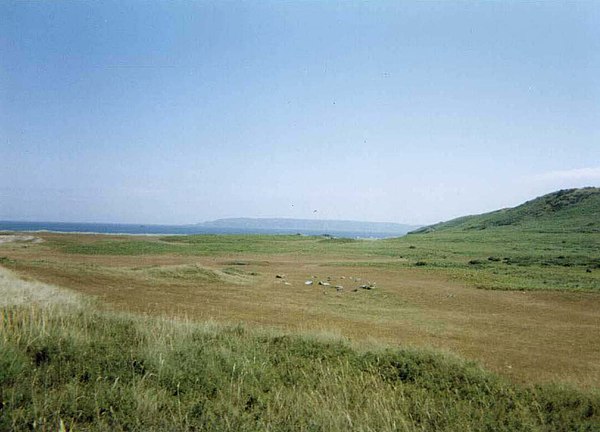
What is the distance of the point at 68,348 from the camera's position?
22.9 ft

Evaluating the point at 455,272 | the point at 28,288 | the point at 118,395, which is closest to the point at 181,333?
the point at 118,395

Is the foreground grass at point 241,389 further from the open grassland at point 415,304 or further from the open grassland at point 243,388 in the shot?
the open grassland at point 415,304

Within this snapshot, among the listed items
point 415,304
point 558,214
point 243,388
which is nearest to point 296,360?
point 243,388

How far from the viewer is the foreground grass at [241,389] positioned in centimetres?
489

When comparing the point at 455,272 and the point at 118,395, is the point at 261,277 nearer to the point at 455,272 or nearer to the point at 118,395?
the point at 455,272

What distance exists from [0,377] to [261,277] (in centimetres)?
2437

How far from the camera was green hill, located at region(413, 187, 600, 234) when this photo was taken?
8438 centimetres

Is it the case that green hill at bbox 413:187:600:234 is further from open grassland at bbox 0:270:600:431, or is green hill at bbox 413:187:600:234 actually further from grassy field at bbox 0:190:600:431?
open grassland at bbox 0:270:600:431

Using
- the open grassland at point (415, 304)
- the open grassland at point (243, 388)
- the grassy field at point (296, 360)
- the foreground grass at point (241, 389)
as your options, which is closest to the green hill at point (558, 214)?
the open grassland at point (415, 304)

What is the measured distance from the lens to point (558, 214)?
101688mm

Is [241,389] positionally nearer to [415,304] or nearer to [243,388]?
[243,388]

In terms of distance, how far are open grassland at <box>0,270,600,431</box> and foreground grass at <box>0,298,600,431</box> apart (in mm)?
24

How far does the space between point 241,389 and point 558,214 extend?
117192mm

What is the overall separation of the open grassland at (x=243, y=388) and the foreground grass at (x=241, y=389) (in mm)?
24
